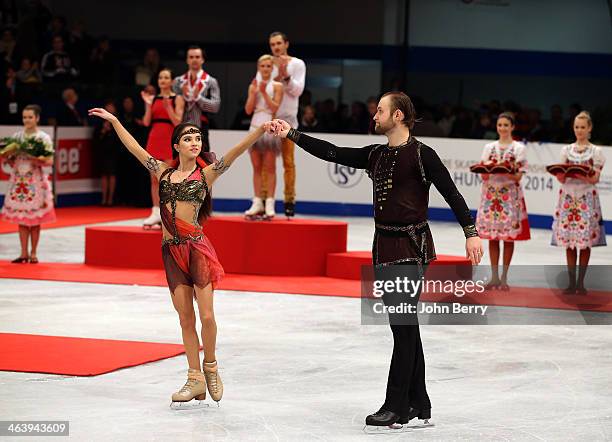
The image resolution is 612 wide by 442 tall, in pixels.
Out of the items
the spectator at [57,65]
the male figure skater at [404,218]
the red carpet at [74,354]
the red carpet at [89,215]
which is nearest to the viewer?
the male figure skater at [404,218]

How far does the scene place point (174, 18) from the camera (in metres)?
21.6

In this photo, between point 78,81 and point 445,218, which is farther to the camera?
point 78,81

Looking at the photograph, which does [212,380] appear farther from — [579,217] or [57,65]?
[57,65]

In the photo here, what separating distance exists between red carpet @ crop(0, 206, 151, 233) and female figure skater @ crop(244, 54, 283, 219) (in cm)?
418

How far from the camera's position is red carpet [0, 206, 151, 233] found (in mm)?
14501

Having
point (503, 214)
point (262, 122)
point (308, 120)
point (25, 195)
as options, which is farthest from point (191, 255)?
point (308, 120)

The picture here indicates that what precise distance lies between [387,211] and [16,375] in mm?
2327

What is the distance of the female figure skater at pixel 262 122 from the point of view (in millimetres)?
10102

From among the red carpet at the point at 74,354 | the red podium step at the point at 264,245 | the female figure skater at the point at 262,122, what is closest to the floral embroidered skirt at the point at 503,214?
the red podium step at the point at 264,245

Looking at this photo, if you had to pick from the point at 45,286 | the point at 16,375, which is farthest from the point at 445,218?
the point at 16,375

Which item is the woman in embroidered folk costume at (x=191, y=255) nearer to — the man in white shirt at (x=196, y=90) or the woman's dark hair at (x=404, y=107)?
the woman's dark hair at (x=404, y=107)

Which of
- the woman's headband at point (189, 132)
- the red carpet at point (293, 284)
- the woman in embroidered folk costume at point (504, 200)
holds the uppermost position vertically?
the woman's headband at point (189, 132)

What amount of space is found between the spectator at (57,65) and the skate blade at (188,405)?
516 inches

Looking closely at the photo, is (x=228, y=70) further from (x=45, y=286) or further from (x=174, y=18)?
(x=45, y=286)
